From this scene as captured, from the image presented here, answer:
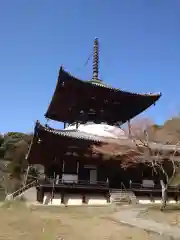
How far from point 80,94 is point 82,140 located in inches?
248

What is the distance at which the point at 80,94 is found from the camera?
83.5 feet

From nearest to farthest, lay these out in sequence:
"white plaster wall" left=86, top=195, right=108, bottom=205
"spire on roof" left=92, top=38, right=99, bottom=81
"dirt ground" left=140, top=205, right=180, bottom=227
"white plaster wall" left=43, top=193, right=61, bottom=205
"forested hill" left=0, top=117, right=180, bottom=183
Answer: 1. "dirt ground" left=140, top=205, right=180, bottom=227
2. "white plaster wall" left=43, top=193, right=61, bottom=205
3. "white plaster wall" left=86, top=195, right=108, bottom=205
4. "forested hill" left=0, top=117, right=180, bottom=183
5. "spire on roof" left=92, top=38, right=99, bottom=81

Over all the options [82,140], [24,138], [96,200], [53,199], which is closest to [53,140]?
[82,140]

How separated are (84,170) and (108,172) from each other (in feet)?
6.92

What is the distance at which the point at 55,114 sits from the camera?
29.8 meters

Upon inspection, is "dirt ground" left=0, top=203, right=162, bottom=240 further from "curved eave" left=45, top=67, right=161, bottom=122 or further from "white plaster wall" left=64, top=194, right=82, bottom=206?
"curved eave" left=45, top=67, right=161, bottom=122

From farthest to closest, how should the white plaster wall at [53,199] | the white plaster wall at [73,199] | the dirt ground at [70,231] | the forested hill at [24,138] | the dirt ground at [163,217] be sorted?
the forested hill at [24,138]
the white plaster wall at [73,199]
the white plaster wall at [53,199]
the dirt ground at [163,217]
the dirt ground at [70,231]

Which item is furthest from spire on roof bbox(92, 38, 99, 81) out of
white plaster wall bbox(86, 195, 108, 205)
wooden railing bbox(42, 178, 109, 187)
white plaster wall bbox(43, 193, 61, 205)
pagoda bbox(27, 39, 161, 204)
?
white plaster wall bbox(43, 193, 61, 205)

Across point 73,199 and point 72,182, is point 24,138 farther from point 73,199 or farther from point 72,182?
point 73,199

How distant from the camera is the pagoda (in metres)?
20.1

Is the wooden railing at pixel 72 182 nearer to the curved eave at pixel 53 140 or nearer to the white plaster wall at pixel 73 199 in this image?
the white plaster wall at pixel 73 199

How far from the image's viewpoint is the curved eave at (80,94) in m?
23.8

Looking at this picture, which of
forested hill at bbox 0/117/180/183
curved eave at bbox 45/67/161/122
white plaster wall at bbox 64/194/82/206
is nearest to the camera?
white plaster wall at bbox 64/194/82/206

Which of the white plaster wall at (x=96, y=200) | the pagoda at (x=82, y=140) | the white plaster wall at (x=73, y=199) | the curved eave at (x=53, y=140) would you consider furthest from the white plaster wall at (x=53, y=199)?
the curved eave at (x=53, y=140)
